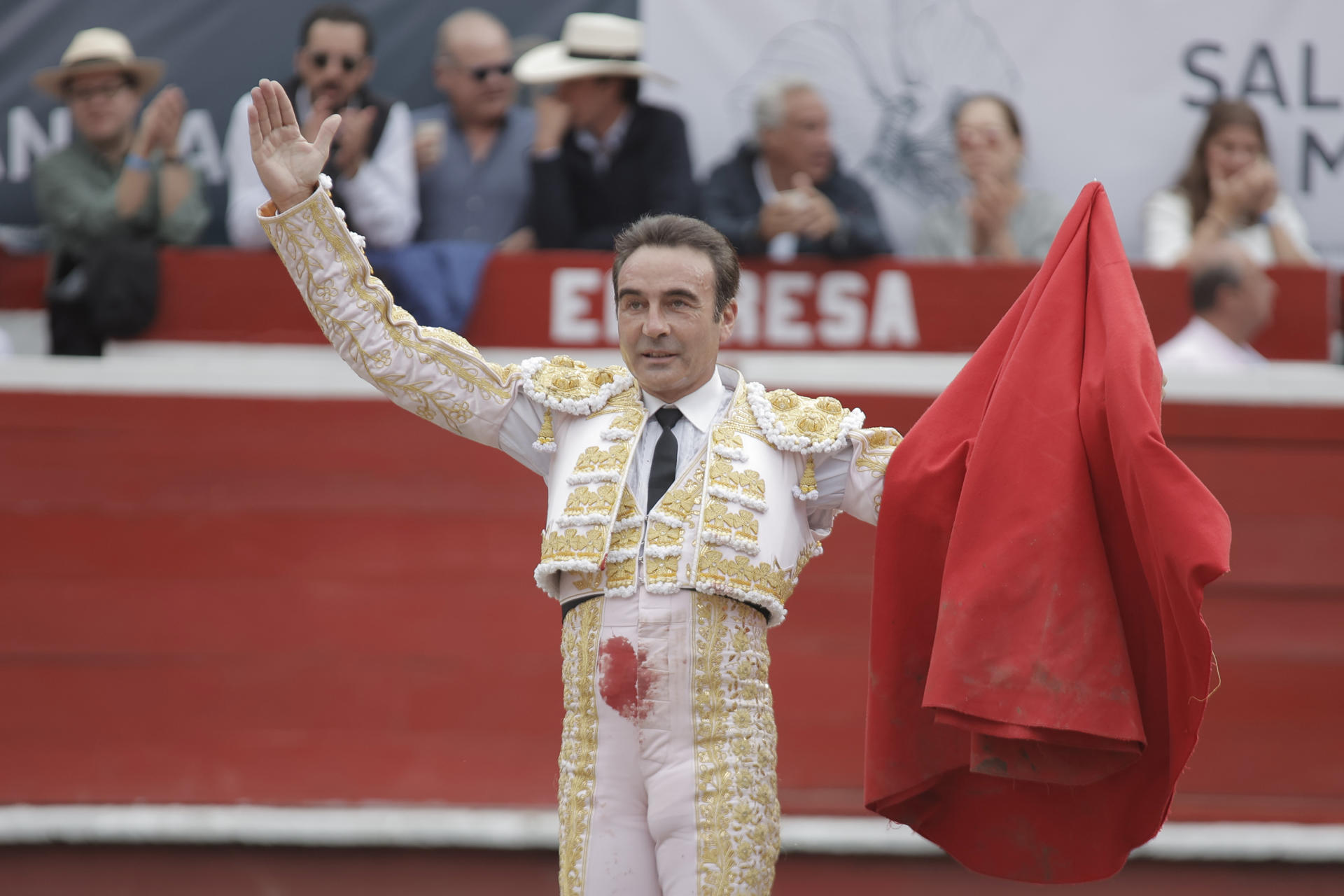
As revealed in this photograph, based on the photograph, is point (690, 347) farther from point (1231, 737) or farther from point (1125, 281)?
point (1231, 737)

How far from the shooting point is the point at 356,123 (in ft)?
15.1

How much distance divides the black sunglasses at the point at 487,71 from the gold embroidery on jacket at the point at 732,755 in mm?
2495

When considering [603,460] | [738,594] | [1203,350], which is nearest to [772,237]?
[1203,350]

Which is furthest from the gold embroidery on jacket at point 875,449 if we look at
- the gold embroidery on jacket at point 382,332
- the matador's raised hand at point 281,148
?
the matador's raised hand at point 281,148

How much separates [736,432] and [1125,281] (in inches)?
26.3

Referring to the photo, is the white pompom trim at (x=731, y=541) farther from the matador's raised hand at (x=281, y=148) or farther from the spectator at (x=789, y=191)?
the spectator at (x=789, y=191)

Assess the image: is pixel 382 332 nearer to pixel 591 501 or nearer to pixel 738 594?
pixel 591 501

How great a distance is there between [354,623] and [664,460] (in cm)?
203

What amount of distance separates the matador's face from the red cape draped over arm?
38 cm

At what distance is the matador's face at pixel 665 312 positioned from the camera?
2.69 metres

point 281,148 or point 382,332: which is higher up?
point 281,148

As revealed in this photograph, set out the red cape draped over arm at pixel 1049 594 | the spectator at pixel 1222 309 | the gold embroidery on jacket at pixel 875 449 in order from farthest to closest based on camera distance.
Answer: the spectator at pixel 1222 309 → the gold embroidery on jacket at pixel 875 449 → the red cape draped over arm at pixel 1049 594

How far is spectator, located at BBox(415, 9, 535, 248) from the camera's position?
4840 mm

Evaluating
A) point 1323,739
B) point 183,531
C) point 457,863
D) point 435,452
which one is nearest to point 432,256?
point 435,452
